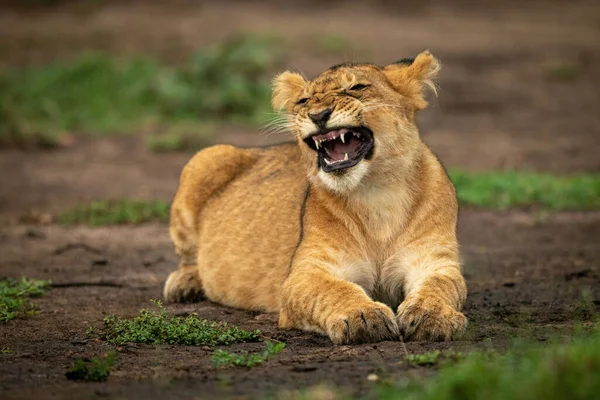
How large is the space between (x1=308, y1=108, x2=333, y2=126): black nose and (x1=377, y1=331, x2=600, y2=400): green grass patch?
178 cm

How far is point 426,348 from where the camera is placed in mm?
4875

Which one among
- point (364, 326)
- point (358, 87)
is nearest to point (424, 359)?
point (364, 326)

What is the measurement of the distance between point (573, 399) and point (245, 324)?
2779 millimetres

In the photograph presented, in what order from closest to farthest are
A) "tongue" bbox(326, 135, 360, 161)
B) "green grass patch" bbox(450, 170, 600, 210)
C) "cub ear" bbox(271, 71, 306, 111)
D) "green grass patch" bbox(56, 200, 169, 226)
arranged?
1. "tongue" bbox(326, 135, 360, 161)
2. "cub ear" bbox(271, 71, 306, 111)
3. "green grass patch" bbox(56, 200, 169, 226)
4. "green grass patch" bbox(450, 170, 600, 210)

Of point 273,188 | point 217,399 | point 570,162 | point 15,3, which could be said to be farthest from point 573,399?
point 15,3

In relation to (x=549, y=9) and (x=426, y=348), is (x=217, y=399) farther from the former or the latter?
(x=549, y=9)

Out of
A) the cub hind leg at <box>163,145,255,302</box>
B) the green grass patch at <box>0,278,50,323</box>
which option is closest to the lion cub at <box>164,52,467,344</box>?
the cub hind leg at <box>163,145,255,302</box>

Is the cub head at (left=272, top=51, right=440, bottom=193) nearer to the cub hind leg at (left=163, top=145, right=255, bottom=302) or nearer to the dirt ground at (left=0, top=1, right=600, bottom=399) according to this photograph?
the dirt ground at (left=0, top=1, right=600, bottom=399)

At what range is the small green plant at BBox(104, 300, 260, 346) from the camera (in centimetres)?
546

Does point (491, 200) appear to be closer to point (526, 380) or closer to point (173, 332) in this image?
point (173, 332)

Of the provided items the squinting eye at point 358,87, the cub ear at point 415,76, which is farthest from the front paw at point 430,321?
the cub ear at point 415,76

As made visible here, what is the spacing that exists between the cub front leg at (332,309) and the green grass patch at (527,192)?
476 centimetres

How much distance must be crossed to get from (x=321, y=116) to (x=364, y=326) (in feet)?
3.53

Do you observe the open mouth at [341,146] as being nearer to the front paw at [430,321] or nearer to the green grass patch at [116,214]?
the front paw at [430,321]
